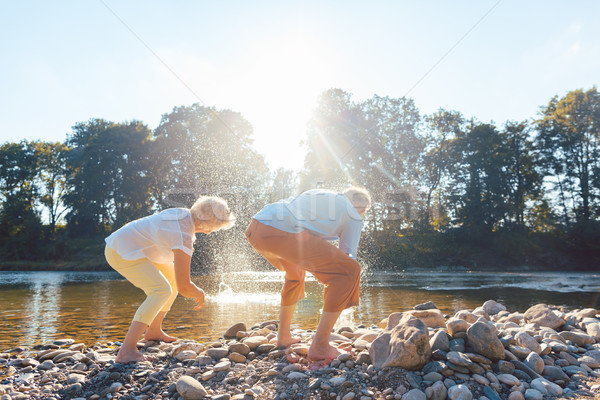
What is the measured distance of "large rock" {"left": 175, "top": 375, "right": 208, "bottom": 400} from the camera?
2.79 meters

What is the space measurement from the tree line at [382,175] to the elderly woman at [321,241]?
1049 inches

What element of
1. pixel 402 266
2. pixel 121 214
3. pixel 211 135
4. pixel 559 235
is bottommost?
pixel 402 266

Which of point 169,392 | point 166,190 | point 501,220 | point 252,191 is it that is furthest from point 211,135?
point 169,392

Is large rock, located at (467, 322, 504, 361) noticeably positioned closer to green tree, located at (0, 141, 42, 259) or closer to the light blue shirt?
the light blue shirt

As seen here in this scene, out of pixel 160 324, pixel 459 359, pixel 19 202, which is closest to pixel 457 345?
pixel 459 359

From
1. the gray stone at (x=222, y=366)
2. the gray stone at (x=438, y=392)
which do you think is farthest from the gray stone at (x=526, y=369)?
the gray stone at (x=222, y=366)

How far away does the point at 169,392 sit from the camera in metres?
2.92

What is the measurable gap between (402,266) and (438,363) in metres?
25.2

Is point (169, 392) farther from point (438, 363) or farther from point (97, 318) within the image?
point (97, 318)

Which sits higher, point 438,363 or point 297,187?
point 297,187

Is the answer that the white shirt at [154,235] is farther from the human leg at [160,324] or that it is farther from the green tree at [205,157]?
the green tree at [205,157]

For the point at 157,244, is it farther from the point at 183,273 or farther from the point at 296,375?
the point at 296,375

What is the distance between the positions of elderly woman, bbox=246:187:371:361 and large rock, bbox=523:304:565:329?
9.97 ft

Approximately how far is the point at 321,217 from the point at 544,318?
11.6 ft
